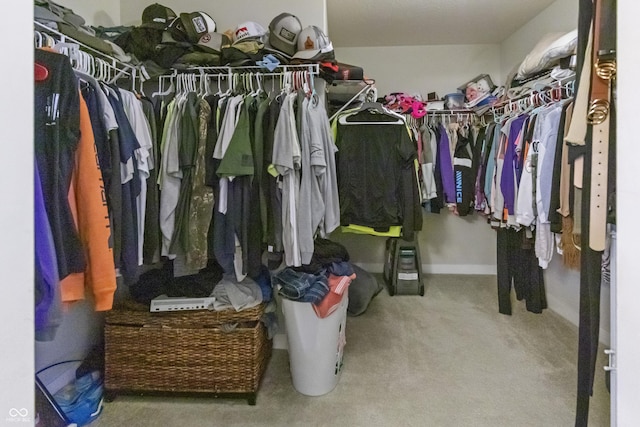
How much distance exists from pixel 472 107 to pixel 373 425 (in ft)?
9.71

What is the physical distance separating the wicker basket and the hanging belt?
1.42 meters

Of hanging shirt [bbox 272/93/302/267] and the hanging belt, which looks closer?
the hanging belt

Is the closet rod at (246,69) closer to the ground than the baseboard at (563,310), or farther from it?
farther from it

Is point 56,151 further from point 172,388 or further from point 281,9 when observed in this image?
point 281,9

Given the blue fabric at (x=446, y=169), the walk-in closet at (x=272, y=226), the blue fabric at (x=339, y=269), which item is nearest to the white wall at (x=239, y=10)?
the walk-in closet at (x=272, y=226)

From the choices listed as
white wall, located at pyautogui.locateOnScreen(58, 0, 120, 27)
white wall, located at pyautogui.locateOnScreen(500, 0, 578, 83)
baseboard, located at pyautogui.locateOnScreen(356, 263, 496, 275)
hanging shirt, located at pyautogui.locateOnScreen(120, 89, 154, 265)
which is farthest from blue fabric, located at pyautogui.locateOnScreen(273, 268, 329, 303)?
white wall, located at pyautogui.locateOnScreen(500, 0, 578, 83)

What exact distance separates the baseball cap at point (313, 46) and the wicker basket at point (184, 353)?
134 centimetres

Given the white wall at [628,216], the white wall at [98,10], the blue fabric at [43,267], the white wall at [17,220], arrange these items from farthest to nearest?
1. the white wall at [98,10]
2. the blue fabric at [43,267]
3. the white wall at [628,216]
4. the white wall at [17,220]

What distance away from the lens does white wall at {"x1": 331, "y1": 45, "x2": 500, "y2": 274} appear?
150 inches

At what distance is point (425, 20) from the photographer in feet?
10.4

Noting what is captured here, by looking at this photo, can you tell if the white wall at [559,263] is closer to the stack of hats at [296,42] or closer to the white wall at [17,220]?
the stack of hats at [296,42]

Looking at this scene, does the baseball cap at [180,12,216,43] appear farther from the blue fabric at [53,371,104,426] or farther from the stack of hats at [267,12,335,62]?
the blue fabric at [53,371,104,426]

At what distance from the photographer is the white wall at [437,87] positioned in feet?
12.5

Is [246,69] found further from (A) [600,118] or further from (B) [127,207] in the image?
(A) [600,118]
